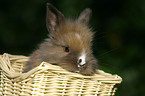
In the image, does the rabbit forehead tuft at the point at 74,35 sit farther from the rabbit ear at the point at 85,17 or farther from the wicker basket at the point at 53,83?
the wicker basket at the point at 53,83

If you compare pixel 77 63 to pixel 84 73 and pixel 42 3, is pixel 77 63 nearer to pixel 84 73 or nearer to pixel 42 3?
pixel 84 73

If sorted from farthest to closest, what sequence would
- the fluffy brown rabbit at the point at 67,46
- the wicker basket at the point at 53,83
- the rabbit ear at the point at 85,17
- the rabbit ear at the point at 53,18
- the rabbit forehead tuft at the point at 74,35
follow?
the rabbit ear at the point at 85,17
the rabbit ear at the point at 53,18
the rabbit forehead tuft at the point at 74,35
the fluffy brown rabbit at the point at 67,46
the wicker basket at the point at 53,83

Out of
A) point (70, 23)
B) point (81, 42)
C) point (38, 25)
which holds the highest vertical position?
point (38, 25)

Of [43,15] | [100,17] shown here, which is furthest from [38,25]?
[100,17]

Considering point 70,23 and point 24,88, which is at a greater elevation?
point 70,23

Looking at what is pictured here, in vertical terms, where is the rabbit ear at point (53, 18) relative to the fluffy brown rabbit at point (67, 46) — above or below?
above

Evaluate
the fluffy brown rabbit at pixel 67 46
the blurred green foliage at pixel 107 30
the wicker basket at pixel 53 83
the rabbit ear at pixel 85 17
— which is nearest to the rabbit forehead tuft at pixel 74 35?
the fluffy brown rabbit at pixel 67 46

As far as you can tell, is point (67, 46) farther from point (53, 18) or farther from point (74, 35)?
point (53, 18)
